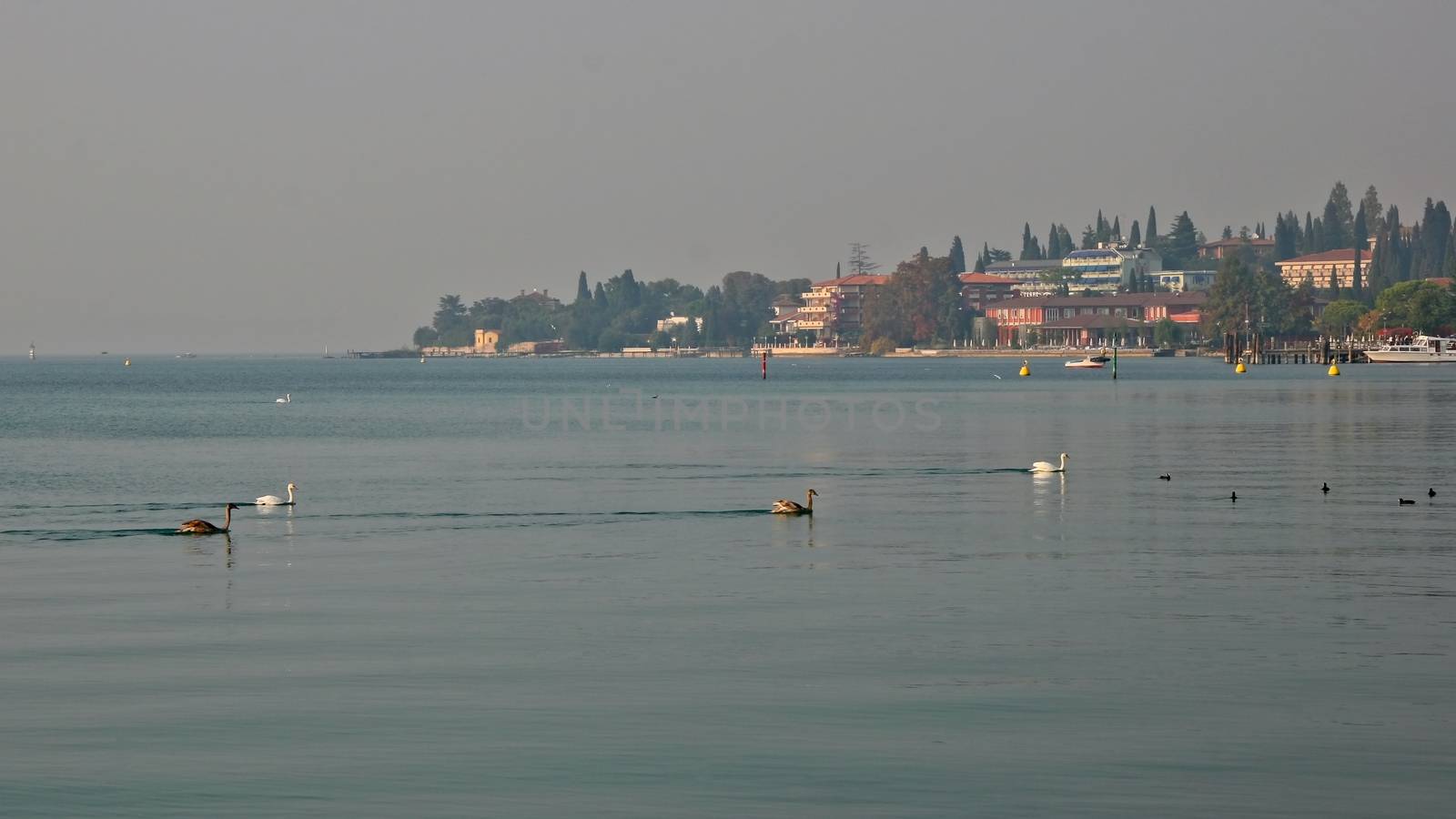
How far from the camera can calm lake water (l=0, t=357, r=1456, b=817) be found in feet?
59.1

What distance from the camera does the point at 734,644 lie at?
2536cm

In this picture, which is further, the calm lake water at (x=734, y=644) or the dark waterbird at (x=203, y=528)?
the dark waterbird at (x=203, y=528)

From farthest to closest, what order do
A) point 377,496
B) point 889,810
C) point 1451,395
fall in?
1. point 1451,395
2. point 377,496
3. point 889,810

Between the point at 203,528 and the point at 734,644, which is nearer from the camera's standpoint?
the point at 734,644

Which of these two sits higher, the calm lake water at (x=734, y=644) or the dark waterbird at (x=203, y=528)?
the dark waterbird at (x=203, y=528)

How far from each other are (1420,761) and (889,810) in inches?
226

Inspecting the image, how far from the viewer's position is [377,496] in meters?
51.0

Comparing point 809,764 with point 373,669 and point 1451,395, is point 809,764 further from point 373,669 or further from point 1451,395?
point 1451,395

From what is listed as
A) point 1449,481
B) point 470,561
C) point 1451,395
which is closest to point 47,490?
point 470,561

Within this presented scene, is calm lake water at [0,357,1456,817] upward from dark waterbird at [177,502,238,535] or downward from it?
downward

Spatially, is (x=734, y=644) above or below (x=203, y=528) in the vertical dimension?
below

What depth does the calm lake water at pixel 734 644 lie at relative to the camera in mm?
18000

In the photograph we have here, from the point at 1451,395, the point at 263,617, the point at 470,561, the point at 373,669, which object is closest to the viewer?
the point at 373,669

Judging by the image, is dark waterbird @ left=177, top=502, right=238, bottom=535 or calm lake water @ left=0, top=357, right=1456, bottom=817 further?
dark waterbird @ left=177, top=502, right=238, bottom=535
